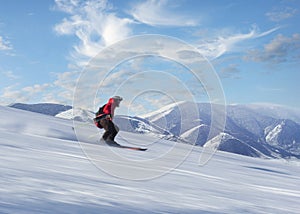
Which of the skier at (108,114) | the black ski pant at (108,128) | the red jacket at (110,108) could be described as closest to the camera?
the skier at (108,114)

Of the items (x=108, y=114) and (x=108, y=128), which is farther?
(x=108, y=128)

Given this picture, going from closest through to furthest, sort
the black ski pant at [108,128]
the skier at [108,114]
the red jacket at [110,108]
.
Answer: the skier at [108,114] < the red jacket at [110,108] < the black ski pant at [108,128]

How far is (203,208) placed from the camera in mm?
6402

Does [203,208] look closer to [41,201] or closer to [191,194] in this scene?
[191,194]

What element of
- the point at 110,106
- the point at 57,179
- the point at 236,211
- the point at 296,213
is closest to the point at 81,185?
the point at 57,179

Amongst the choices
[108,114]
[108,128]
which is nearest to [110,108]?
[108,114]

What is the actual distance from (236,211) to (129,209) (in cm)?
274

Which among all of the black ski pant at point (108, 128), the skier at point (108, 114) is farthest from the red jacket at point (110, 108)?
the black ski pant at point (108, 128)

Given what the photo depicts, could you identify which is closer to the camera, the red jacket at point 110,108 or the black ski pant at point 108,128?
the red jacket at point 110,108

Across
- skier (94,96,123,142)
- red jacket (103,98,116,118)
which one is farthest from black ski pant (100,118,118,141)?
red jacket (103,98,116,118)

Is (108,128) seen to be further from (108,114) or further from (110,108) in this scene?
(110,108)

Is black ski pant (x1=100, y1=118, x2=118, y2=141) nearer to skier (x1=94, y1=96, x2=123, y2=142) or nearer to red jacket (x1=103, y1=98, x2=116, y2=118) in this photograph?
skier (x1=94, y1=96, x2=123, y2=142)

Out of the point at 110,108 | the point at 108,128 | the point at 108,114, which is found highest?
the point at 108,128

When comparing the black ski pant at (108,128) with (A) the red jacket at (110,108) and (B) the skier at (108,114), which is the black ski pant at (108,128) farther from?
(A) the red jacket at (110,108)
